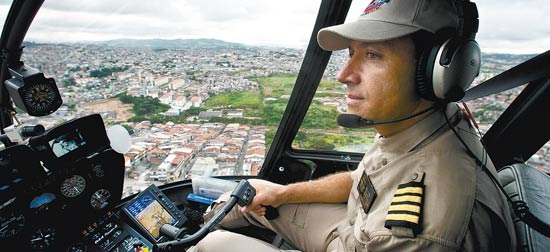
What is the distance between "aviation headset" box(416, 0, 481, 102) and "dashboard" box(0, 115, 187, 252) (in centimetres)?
135

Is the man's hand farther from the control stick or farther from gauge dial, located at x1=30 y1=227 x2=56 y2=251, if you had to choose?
gauge dial, located at x1=30 y1=227 x2=56 y2=251

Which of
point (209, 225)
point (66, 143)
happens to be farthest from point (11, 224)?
point (209, 225)

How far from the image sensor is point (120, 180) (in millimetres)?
1610

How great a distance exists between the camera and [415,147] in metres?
0.94

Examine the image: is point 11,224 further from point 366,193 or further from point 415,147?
point 415,147

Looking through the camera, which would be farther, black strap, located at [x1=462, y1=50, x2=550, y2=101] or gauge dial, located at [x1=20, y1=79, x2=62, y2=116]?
gauge dial, located at [x1=20, y1=79, x2=62, y2=116]

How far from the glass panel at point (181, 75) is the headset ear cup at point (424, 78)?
0.76 m

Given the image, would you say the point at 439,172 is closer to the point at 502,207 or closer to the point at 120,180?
the point at 502,207

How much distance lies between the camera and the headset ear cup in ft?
2.74

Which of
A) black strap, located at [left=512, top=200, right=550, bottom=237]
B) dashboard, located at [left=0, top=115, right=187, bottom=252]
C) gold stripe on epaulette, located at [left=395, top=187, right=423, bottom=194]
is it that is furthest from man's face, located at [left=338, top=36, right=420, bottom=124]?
dashboard, located at [left=0, top=115, right=187, bottom=252]

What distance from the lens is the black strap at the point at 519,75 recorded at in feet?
3.85

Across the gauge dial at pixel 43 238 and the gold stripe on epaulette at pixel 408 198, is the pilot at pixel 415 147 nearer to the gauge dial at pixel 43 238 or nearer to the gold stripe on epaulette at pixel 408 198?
the gold stripe on epaulette at pixel 408 198

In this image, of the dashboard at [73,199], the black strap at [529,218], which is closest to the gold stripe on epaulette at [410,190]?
Result: the black strap at [529,218]

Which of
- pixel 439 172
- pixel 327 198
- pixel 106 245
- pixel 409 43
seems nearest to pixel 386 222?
pixel 439 172
